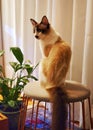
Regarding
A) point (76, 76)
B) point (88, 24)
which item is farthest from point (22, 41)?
point (88, 24)

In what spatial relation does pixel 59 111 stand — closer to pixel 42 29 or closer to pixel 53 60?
pixel 53 60

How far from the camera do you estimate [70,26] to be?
1923mm

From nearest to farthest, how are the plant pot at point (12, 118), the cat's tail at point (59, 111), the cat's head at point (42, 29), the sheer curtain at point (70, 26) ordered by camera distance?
the cat's tail at point (59, 111)
the cat's head at point (42, 29)
the sheer curtain at point (70, 26)
the plant pot at point (12, 118)

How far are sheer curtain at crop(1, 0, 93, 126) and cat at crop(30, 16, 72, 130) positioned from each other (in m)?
0.40

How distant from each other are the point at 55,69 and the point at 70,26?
0.76m

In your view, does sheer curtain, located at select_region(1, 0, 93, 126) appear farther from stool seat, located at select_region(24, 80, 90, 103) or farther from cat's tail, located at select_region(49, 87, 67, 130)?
cat's tail, located at select_region(49, 87, 67, 130)

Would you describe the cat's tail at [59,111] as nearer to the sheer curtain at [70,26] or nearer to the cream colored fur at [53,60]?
the cream colored fur at [53,60]

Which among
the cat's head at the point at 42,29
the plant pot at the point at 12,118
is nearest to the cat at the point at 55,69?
the cat's head at the point at 42,29

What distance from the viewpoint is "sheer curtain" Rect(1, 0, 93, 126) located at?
1708 millimetres

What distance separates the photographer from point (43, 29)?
4.54ft

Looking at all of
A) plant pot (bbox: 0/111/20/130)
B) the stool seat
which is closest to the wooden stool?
the stool seat

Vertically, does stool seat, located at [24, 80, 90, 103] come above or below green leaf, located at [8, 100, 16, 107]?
above

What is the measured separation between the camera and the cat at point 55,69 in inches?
45.3

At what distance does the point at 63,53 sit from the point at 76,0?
0.64 metres
